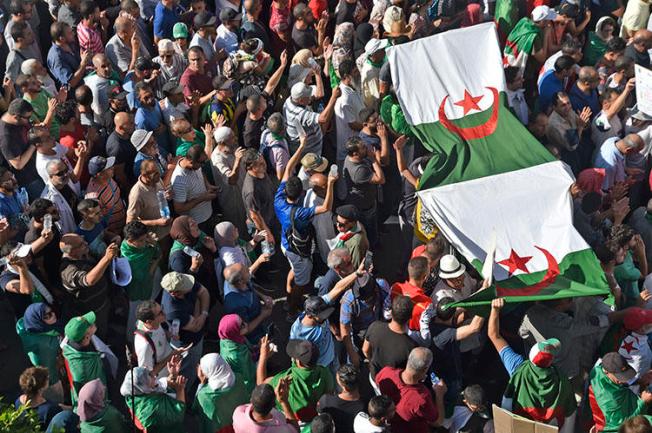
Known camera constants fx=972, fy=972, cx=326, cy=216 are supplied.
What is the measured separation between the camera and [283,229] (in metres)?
9.02

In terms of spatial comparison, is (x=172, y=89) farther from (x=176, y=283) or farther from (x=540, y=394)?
(x=540, y=394)

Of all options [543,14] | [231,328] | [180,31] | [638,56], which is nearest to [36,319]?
[231,328]

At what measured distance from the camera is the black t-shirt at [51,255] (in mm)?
8125

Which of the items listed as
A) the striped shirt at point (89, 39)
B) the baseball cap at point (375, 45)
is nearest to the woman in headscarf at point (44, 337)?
the striped shirt at point (89, 39)

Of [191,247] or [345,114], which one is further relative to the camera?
[345,114]

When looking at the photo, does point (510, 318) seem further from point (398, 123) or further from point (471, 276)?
point (398, 123)

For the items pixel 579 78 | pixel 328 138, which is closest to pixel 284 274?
pixel 328 138

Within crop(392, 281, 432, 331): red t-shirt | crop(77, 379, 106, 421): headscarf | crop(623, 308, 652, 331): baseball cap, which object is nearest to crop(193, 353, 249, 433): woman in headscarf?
crop(77, 379, 106, 421): headscarf

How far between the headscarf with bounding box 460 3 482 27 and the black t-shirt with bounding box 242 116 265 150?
3348 millimetres

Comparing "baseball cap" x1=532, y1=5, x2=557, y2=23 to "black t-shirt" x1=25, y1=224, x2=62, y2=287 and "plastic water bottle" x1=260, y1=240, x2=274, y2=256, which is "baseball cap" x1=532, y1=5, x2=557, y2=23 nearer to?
"plastic water bottle" x1=260, y1=240, x2=274, y2=256

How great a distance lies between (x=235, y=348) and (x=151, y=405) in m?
0.86

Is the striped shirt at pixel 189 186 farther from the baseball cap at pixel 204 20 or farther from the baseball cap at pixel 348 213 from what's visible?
the baseball cap at pixel 204 20

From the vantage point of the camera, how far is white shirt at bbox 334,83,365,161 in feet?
33.5

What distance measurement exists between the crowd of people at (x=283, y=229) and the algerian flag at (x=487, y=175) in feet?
0.72
